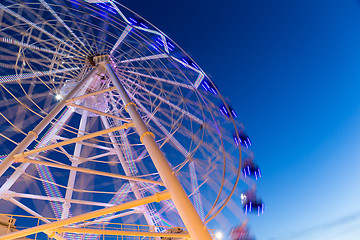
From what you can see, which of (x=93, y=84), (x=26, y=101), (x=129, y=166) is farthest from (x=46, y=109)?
(x=129, y=166)

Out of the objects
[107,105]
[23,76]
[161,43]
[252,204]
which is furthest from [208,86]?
[23,76]

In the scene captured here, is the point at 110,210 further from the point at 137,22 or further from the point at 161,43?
the point at 137,22

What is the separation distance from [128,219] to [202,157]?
279 inches

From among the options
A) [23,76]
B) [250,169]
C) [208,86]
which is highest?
[23,76]

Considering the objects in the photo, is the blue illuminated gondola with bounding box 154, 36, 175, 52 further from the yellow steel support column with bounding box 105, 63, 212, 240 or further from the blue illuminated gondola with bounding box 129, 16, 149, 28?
the yellow steel support column with bounding box 105, 63, 212, 240

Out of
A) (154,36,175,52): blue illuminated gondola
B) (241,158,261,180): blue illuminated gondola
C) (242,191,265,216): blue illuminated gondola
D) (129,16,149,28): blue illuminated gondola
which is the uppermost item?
(129,16,149,28): blue illuminated gondola

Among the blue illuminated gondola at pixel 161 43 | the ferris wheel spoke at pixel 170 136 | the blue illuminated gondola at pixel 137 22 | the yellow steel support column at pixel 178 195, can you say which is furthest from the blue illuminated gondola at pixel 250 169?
the blue illuminated gondola at pixel 137 22

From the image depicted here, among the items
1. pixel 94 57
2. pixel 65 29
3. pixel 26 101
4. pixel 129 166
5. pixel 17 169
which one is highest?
pixel 65 29

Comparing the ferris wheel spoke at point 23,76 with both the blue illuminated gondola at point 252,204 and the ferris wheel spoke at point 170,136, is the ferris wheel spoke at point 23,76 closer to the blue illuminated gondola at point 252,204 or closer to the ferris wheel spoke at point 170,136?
the ferris wheel spoke at point 170,136

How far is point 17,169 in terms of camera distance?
10.8 meters

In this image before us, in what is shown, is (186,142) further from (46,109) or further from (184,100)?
(46,109)

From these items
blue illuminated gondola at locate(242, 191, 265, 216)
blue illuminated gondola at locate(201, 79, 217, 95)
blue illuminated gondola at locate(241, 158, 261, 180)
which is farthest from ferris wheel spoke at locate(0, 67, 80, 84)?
blue illuminated gondola at locate(242, 191, 265, 216)

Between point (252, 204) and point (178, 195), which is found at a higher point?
point (252, 204)

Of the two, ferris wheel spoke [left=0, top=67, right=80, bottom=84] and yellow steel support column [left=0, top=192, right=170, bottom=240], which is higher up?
ferris wheel spoke [left=0, top=67, right=80, bottom=84]
